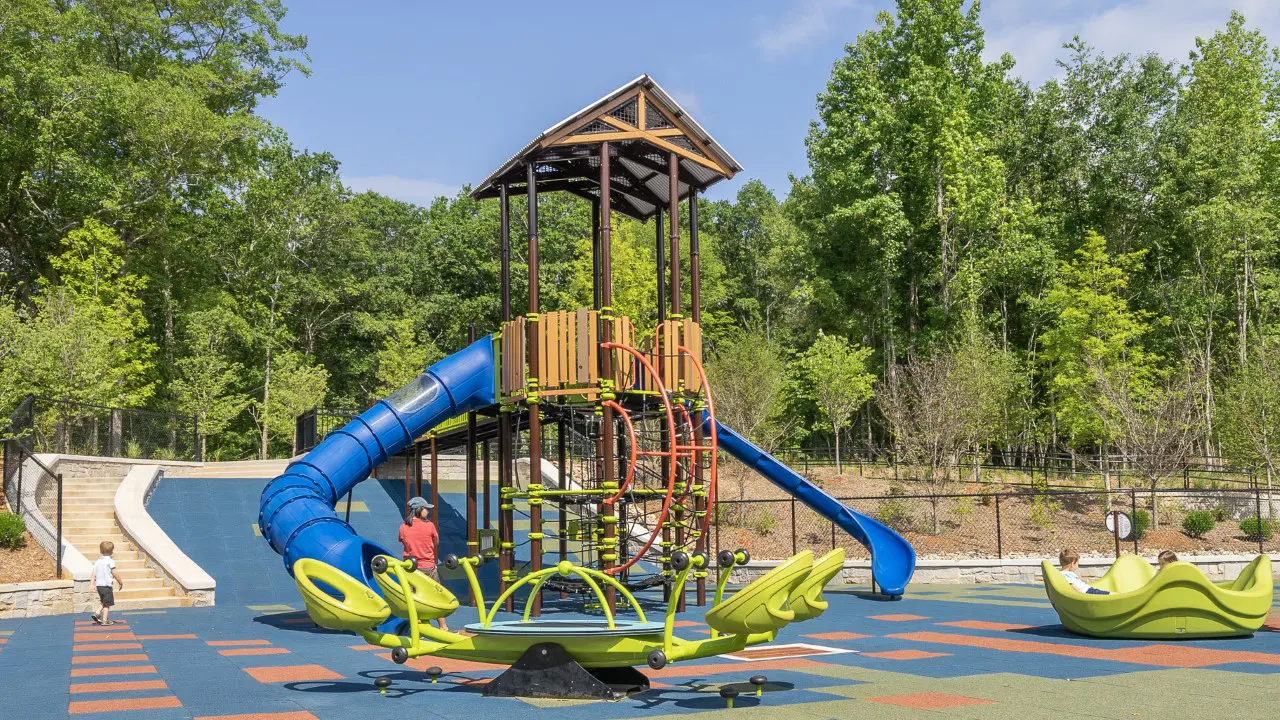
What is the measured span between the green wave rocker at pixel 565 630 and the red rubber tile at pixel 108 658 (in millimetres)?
3860

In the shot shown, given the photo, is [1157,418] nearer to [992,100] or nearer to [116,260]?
[992,100]

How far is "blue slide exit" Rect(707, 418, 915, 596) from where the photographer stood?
16953 millimetres

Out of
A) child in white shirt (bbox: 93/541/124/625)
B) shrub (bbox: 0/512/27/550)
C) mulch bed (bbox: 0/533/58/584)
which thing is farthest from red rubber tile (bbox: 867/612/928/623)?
shrub (bbox: 0/512/27/550)

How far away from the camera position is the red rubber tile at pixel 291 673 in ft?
30.0

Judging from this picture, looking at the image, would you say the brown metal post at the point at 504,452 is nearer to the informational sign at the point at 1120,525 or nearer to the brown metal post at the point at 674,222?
the brown metal post at the point at 674,222

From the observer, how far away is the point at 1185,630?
10945 mm

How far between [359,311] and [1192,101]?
38684mm

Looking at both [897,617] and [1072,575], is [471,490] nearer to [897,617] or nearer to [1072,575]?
[897,617]

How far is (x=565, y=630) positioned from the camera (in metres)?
8.05

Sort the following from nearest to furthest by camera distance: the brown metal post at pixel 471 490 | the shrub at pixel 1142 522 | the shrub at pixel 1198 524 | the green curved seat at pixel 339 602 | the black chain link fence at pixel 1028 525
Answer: the green curved seat at pixel 339 602 → the brown metal post at pixel 471 490 → the black chain link fence at pixel 1028 525 → the shrub at pixel 1142 522 → the shrub at pixel 1198 524

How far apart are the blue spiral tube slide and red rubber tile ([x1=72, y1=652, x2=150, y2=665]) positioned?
2.79 meters

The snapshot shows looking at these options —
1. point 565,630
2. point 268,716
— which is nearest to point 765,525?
point 565,630

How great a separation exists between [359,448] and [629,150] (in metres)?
6.22

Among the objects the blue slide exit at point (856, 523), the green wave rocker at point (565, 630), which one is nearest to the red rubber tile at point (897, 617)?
the blue slide exit at point (856, 523)
